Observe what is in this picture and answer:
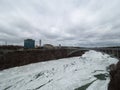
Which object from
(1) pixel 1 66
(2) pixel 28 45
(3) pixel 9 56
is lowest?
(1) pixel 1 66

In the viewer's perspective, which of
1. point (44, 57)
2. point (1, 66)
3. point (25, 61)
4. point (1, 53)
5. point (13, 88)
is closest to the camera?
point (13, 88)

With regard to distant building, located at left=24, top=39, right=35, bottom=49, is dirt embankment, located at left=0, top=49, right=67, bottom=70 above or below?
below

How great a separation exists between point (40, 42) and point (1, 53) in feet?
70.8

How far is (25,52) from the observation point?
22.2 metres

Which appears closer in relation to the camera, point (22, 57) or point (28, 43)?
point (22, 57)

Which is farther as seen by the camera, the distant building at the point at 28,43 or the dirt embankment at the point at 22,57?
the distant building at the point at 28,43

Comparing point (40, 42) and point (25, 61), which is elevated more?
point (40, 42)

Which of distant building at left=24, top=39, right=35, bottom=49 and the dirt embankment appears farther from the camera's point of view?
distant building at left=24, top=39, right=35, bottom=49

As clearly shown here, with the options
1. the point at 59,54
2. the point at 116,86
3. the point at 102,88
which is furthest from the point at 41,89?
the point at 59,54

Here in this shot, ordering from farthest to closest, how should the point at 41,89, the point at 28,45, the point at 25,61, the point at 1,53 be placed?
the point at 28,45, the point at 25,61, the point at 1,53, the point at 41,89

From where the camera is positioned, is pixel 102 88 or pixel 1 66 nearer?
pixel 102 88

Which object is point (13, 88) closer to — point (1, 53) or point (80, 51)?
point (1, 53)

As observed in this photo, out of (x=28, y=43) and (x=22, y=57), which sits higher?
(x=28, y=43)

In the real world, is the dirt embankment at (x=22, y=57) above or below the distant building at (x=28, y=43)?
below
